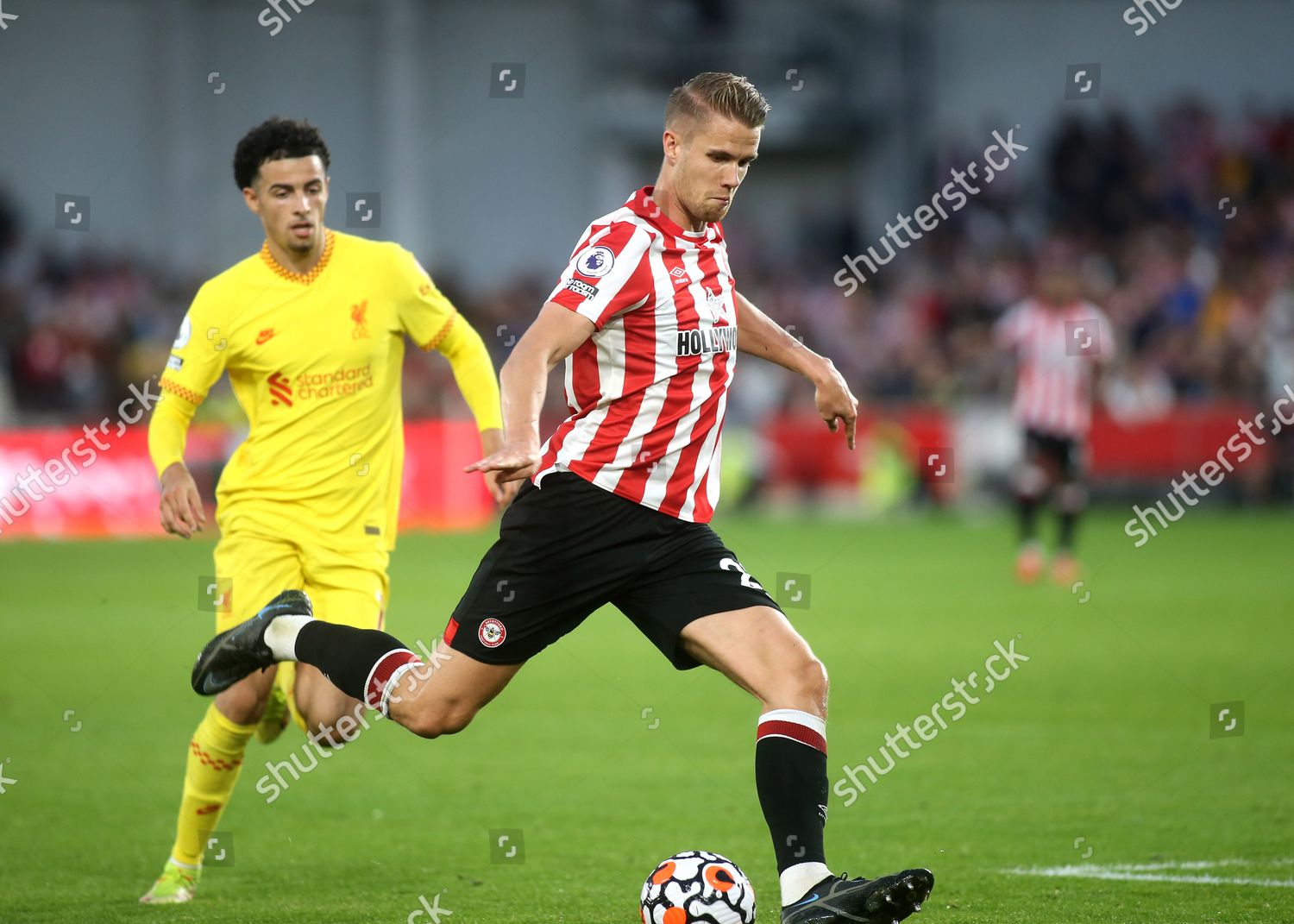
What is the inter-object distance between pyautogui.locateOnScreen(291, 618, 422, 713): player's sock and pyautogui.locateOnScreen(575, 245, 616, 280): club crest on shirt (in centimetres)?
130

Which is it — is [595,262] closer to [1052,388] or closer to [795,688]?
[795,688]

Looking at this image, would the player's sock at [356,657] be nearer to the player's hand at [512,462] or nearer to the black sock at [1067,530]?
the player's hand at [512,462]

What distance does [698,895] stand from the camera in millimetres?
4395

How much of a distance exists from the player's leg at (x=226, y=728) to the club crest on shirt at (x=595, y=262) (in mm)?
1784

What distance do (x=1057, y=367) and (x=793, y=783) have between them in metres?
11.5

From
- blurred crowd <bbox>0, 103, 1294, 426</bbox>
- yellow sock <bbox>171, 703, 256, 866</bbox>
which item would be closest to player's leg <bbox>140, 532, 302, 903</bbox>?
yellow sock <bbox>171, 703, 256, 866</bbox>

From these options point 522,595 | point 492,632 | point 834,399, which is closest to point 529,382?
point 522,595

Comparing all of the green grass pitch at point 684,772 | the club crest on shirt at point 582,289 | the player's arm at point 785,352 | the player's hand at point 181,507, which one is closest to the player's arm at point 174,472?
the player's hand at point 181,507

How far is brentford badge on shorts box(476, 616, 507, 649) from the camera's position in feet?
15.5

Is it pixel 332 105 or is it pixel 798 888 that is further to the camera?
pixel 332 105

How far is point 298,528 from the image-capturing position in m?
5.72

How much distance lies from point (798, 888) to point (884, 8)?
26.1m

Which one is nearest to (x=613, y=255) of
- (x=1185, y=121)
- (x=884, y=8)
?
(x=1185, y=121)

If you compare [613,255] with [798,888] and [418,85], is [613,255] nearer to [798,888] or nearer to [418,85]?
[798,888]
